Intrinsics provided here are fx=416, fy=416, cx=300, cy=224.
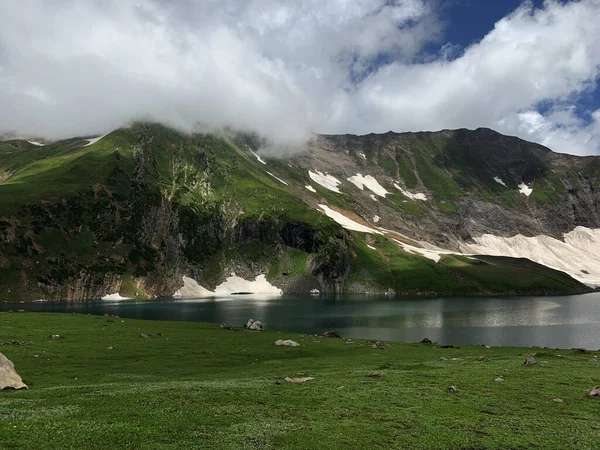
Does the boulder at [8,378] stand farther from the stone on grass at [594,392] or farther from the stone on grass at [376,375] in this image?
the stone on grass at [594,392]

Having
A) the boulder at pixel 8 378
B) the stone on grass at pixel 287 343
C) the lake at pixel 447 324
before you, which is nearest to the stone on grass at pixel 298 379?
the boulder at pixel 8 378

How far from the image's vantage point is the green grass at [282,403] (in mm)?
18047

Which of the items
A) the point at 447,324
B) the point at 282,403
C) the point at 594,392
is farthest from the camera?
the point at 447,324

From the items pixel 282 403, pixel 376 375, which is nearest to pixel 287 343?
pixel 376 375

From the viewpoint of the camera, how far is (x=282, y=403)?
24438 millimetres

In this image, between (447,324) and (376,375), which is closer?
(376,375)

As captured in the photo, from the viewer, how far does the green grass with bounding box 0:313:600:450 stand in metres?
18.0

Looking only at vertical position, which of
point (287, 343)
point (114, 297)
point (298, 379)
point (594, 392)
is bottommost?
point (114, 297)

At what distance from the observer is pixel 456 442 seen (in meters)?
18.4

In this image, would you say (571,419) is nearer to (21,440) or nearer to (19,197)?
(21,440)

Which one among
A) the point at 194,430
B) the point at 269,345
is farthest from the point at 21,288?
the point at 194,430

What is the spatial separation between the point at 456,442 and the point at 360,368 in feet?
75.0

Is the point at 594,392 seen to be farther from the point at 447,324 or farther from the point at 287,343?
the point at 447,324

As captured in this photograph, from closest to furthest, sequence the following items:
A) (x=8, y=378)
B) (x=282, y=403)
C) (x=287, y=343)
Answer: (x=282, y=403) → (x=8, y=378) → (x=287, y=343)
